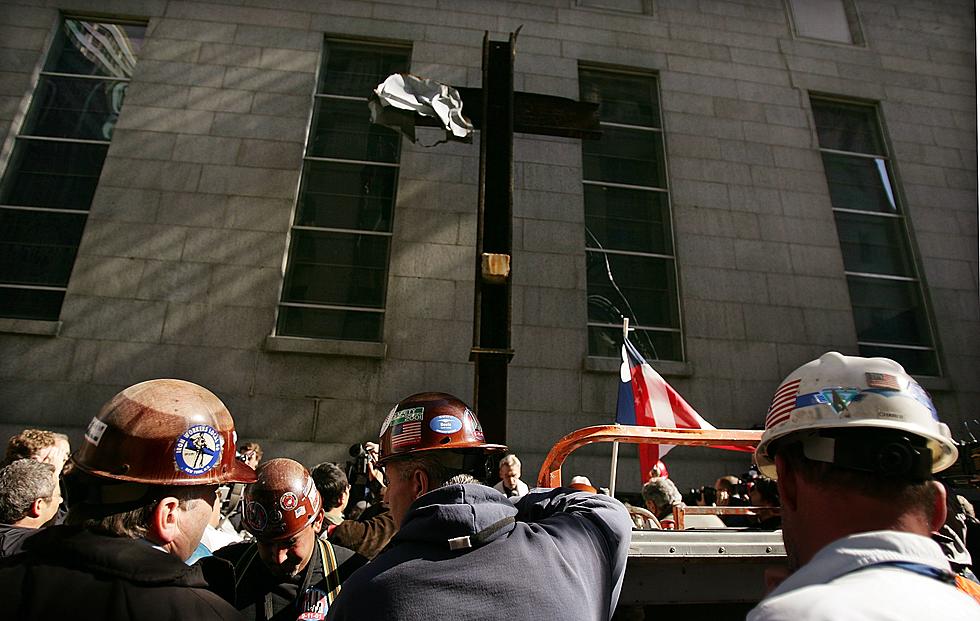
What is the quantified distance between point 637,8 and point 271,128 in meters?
8.55

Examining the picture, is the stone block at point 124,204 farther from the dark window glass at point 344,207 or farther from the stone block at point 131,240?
the dark window glass at point 344,207

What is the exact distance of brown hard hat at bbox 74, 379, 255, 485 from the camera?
1.75m

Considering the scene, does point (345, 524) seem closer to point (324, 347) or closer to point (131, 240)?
point (324, 347)

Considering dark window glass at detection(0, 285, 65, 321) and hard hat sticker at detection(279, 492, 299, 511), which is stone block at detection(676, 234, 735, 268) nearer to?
hard hat sticker at detection(279, 492, 299, 511)

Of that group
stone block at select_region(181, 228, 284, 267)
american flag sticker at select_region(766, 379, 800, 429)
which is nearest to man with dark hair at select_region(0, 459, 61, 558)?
american flag sticker at select_region(766, 379, 800, 429)

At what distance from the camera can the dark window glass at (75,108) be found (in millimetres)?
11367

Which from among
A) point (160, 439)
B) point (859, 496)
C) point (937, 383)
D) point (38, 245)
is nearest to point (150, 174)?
point (38, 245)

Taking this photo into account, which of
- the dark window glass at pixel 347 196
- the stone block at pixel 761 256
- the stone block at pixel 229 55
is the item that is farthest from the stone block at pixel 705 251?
the stone block at pixel 229 55

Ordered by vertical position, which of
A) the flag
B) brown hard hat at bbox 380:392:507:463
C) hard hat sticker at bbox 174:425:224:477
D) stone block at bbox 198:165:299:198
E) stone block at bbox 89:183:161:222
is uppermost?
stone block at bbox 198:165:299:198

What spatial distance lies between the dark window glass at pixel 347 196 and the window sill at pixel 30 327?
4.25 m

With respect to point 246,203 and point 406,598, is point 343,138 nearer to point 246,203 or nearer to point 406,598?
point 246,203

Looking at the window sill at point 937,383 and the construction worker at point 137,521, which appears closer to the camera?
the construction worker at point 137,521

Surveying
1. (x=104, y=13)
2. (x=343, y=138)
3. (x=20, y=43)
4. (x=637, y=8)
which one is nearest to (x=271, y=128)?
(x=343, y=138)

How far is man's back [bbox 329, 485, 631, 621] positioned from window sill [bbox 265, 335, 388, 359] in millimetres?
8292
